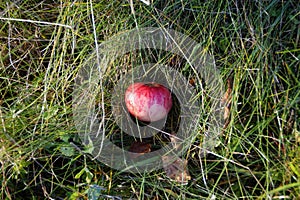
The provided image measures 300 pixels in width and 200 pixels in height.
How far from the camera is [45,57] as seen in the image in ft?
5.07

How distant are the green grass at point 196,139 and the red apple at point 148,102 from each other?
0.54 ft

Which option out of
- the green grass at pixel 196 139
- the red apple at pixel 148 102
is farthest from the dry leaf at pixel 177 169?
the red apple at pixel 148 102

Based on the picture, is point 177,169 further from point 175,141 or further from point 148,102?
point 148,102

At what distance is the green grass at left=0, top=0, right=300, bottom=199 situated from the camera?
1.34m

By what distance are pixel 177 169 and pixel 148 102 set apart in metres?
0.23

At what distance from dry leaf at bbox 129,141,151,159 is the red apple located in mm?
80

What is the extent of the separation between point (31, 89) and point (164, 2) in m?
0.53

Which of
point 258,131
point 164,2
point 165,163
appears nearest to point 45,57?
point 164,2

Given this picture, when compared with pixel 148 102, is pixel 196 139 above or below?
below

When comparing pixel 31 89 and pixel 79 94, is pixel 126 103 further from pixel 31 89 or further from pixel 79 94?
pixel 31 89

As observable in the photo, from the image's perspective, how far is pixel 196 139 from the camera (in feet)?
4.68

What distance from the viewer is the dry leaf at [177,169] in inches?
53.8

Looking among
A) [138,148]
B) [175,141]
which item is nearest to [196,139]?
[175,141]

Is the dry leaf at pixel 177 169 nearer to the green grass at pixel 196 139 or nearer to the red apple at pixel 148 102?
the green grass at pixel 196 139
